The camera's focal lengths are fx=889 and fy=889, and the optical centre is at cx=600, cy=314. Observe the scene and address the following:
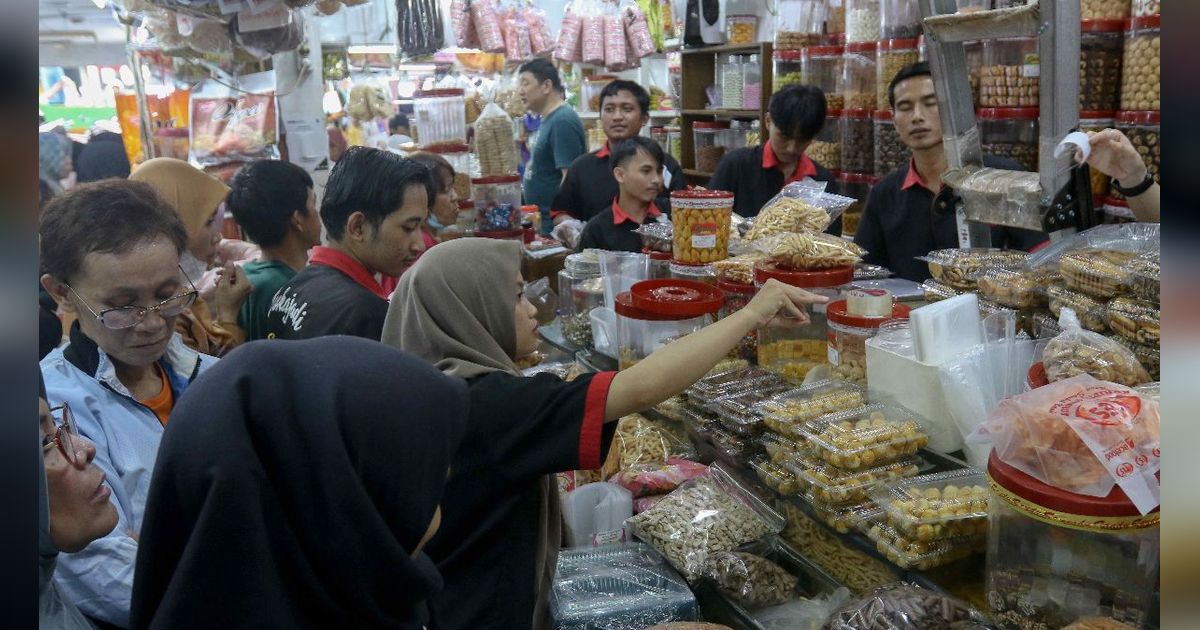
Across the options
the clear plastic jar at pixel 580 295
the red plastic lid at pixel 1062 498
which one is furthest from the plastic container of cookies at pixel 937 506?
the clear plastic jar at pixel 580 295

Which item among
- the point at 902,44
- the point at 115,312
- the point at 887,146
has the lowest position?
the point at 115,312

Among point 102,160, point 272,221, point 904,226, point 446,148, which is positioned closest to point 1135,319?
point 904,226

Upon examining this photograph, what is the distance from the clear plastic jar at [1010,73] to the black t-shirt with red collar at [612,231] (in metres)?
1.54

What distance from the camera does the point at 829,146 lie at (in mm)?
5199

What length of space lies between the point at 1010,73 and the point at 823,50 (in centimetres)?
154

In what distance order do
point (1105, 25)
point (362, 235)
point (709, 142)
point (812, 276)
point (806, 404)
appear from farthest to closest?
point (709, 142) < point (1105, 25) < point (362, 235) < point (812, 276) < point (806, 404)

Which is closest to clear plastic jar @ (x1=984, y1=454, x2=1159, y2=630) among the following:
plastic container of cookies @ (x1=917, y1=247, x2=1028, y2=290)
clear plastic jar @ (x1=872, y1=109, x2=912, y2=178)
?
plastic container of cookies @ (x1=917, y1=247, x2=1028, y2=290)

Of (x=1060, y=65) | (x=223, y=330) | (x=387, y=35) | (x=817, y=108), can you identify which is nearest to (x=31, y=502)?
(x=1060, y=65)

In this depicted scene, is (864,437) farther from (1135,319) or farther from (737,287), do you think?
(737,287)

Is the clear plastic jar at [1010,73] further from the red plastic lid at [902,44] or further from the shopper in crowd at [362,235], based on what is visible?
the shopper in crowd at [362,235]

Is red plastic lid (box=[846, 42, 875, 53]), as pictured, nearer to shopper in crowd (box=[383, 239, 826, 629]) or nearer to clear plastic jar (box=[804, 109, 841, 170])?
clear plastic jar (box=[804, 109, 841, 170])

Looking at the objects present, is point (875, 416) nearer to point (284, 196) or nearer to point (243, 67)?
point (284, 196)

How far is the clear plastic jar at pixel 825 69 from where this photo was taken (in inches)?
197

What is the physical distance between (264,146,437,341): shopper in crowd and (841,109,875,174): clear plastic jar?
2.78 meters
